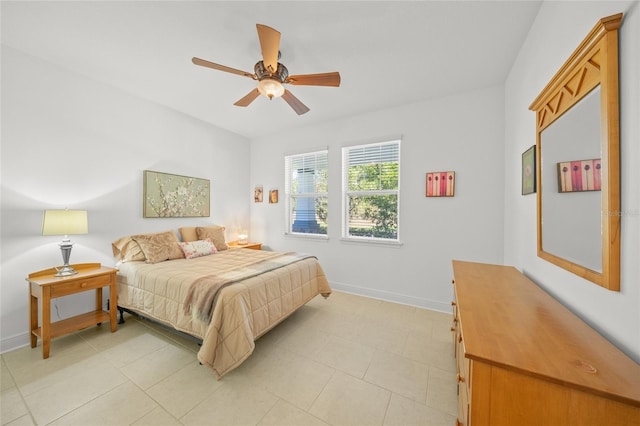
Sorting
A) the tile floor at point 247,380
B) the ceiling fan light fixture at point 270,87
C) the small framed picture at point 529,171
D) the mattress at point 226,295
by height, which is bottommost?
the tile floor at point 247,380

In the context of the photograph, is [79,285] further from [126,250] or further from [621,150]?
[621,150]

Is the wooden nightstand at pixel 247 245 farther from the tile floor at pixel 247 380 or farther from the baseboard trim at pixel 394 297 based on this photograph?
the tile floor at pixel 247 380

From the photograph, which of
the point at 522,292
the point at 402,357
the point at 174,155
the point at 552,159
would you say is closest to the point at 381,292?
the point at 402,357

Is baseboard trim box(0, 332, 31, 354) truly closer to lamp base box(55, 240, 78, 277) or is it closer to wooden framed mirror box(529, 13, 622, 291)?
lamp base box(55, 240, 78, 277)

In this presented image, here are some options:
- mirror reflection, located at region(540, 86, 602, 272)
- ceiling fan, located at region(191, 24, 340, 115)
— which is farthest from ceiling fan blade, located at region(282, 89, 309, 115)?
mirror reflection, located at region(540, 86, 602, 272)

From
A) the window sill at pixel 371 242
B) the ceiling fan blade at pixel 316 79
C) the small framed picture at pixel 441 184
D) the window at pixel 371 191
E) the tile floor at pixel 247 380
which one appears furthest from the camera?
the window at pixel 371 191

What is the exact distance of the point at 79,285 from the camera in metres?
2.18

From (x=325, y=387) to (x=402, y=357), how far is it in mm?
766

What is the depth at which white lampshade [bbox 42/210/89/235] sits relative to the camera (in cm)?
206

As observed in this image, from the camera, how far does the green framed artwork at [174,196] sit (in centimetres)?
311

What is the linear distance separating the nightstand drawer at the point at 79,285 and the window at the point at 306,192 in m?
2.54

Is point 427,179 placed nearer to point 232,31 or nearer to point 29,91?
point 232,31

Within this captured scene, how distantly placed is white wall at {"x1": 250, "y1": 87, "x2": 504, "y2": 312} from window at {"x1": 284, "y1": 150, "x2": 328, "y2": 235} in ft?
0.69

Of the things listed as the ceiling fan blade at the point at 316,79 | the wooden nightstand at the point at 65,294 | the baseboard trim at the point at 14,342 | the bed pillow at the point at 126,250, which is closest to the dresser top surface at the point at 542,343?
the ceiling fan blade at the point at 316,79
